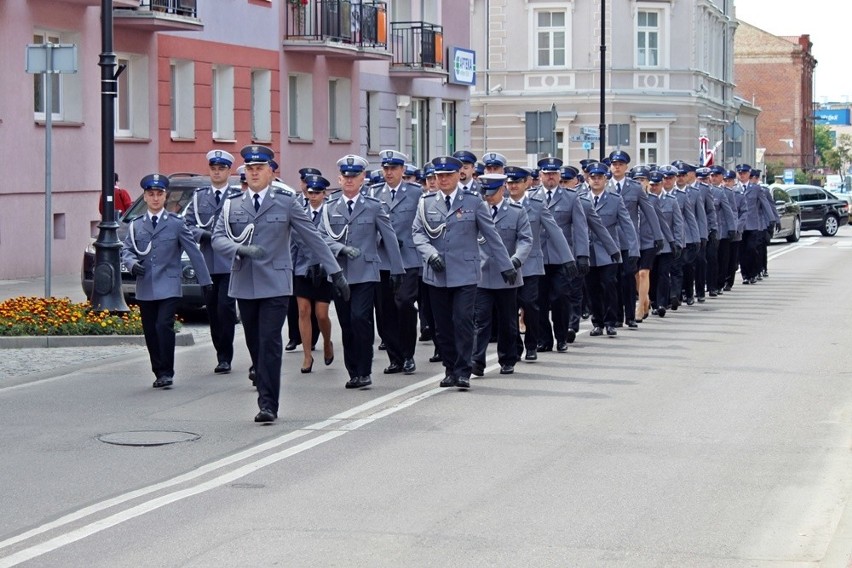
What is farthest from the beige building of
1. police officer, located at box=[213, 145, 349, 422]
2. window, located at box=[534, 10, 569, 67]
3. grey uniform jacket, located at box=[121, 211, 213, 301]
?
police officer, located at box=[213, 145, 349, 422]

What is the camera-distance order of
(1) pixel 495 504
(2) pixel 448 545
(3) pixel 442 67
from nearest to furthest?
1. (2) pixel 448 545
2. (1) pixel 495 504
3. (3) pixel 442 67

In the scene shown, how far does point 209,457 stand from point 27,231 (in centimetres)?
1696

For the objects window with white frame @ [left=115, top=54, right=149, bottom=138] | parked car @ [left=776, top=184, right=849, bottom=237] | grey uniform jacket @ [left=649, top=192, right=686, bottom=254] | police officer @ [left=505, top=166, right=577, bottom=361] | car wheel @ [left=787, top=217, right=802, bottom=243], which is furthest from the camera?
parked car @ [left=776, top=184, right=849, bottom=237]

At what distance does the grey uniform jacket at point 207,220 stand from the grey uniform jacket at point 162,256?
547 mm

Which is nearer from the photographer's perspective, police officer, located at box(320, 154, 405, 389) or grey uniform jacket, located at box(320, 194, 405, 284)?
police officer, located at box(320, 154, 405, 389)

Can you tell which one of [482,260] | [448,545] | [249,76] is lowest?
[448,545]

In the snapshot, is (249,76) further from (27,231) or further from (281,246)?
(281,246)

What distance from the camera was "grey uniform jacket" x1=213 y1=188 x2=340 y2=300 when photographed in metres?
11.5

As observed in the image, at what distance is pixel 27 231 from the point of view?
26.0 m

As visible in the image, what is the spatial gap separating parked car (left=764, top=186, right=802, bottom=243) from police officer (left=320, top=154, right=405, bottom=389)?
107ft

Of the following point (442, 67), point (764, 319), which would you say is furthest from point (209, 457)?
point (442, 67)

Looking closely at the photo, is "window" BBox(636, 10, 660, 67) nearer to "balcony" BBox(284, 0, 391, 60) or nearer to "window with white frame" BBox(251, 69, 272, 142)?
"balcony" BBox(284, 0, 391, 60)

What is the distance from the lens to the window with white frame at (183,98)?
31.8 metres

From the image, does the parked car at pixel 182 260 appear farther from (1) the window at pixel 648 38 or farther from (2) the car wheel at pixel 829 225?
(1) the window at pixel 648 38
